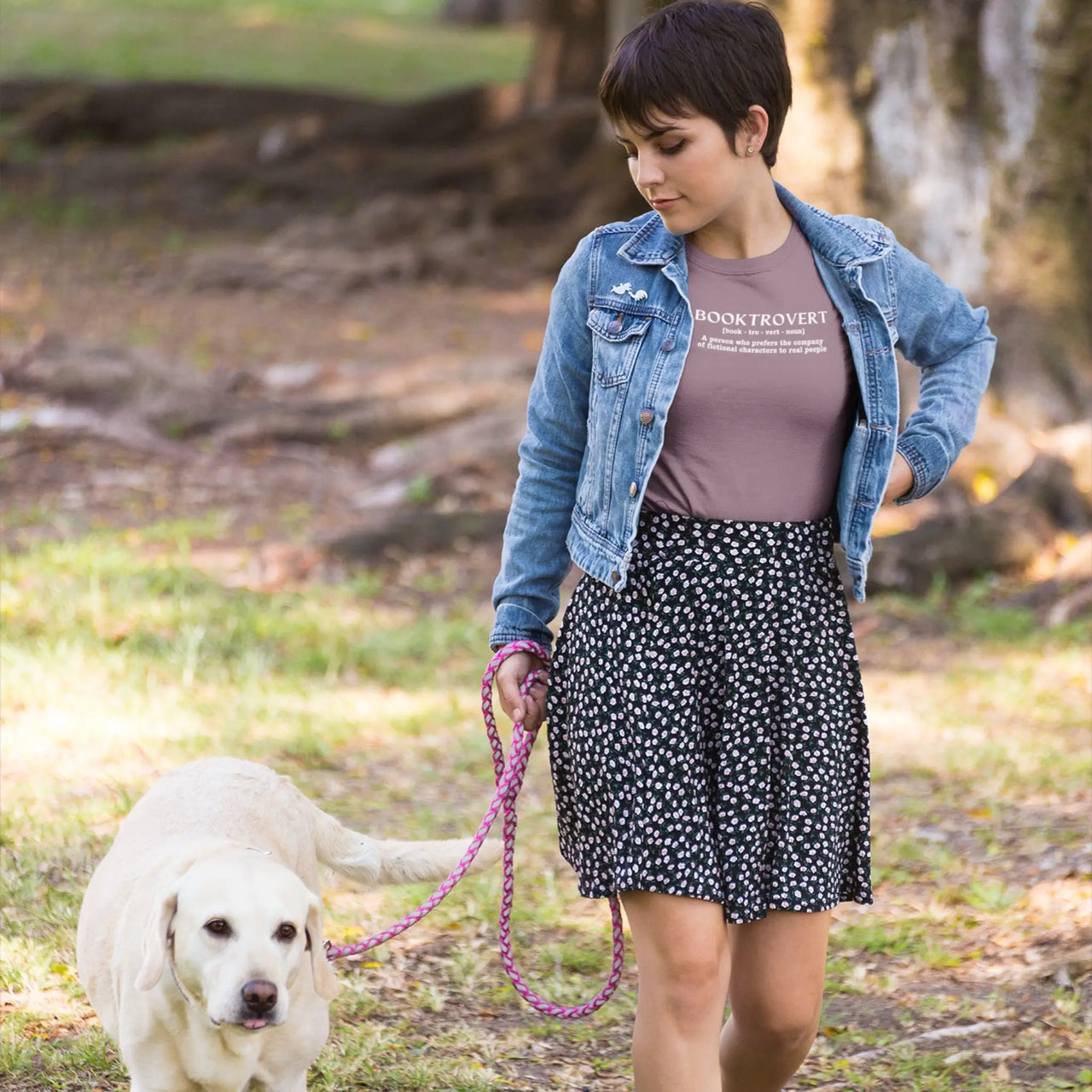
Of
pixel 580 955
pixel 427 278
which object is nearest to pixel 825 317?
pixel 580 955

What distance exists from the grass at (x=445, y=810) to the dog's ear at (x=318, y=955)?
2.27ft

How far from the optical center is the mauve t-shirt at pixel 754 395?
9.04 feet

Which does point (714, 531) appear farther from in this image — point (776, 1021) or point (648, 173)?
point (776, 1021)

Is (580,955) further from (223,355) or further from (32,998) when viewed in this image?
(223,355)

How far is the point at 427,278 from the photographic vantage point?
15617mm

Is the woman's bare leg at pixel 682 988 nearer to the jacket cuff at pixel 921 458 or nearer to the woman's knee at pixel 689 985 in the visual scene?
the woman's knee at pixel 689 985

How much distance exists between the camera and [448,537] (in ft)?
27.9

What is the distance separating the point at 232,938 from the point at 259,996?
117mm

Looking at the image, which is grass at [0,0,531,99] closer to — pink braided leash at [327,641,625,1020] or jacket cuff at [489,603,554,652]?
pink braided leash at [327,641,625,1020]

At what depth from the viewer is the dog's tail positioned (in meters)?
3.49

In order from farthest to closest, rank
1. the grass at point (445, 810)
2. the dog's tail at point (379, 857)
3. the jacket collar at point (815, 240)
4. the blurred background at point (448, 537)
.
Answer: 1. the blurred background at point (448, 537)
2. the grass at point (445, 810)
3. the dog's tail at point (379, 857)
4. the jacket collar at point (815, 240)

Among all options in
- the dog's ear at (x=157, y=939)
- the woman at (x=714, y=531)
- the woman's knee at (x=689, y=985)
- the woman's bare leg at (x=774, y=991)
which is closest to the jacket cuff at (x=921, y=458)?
the woman at (x=714, y=531)

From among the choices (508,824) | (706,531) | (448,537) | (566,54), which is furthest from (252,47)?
(706,531)

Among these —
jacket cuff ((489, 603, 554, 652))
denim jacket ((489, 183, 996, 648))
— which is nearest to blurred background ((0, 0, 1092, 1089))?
jacket cuff ((489, 603, 554, 652))
